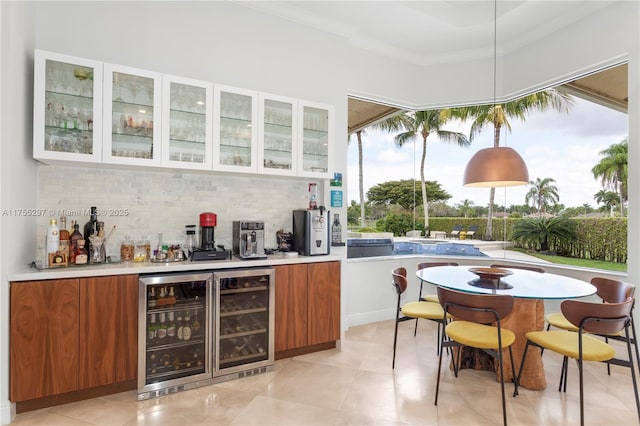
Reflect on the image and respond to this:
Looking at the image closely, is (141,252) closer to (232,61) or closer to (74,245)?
(74,245)

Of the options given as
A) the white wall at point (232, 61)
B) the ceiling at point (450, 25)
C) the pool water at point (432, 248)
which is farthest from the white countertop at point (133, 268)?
the ceiling at point (450, 25)

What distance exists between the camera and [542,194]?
426 centimetres

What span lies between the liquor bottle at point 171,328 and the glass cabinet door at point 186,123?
1.26m

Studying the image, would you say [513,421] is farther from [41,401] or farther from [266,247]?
[41,401]

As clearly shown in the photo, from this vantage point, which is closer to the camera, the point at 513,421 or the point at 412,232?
the point at 513,421

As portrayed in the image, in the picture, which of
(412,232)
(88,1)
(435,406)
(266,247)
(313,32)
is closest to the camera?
→ (435,406)

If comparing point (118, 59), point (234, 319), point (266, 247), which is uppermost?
point (118, 59)

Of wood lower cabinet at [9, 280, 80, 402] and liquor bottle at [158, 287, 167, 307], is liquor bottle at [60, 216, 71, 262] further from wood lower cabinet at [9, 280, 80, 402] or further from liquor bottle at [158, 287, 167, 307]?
liquor bottle at [158, 287, 167, 307]

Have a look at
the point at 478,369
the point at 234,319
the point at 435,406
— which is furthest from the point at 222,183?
the point at 478,369

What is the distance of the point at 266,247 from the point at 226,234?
452 millimetres

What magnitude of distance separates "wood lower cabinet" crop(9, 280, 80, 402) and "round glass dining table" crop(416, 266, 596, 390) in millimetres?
2679

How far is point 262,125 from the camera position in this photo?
329 cm

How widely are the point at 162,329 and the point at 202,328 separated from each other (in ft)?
0.98

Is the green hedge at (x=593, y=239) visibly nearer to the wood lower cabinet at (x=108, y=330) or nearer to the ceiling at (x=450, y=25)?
the ceiling at (x=450, y=25)
